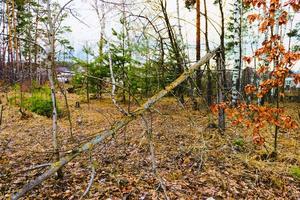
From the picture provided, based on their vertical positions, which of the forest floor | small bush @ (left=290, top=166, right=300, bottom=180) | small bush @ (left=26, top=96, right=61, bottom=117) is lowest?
small bush @ (left=290, top=166, right=300, bottom=180)

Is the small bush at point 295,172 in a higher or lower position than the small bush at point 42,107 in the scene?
lower

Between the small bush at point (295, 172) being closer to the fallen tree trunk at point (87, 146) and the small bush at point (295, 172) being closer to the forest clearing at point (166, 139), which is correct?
the forest clearing at point (166, 139)

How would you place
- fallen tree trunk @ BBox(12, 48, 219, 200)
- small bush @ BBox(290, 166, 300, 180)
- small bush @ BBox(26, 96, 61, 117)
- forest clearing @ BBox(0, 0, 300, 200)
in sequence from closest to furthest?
1. fallen tree trunk @ BBox(12, 48, 219, 200)
2. forest clearing @ BBox(0, 0, 300, 200)
3. small bush @ BBox(290, 166, 300, 180)
4. small bush @ BBox(26, 96, 61, 117)

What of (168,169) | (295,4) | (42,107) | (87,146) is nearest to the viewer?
(87,146)

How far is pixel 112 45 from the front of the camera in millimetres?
13055

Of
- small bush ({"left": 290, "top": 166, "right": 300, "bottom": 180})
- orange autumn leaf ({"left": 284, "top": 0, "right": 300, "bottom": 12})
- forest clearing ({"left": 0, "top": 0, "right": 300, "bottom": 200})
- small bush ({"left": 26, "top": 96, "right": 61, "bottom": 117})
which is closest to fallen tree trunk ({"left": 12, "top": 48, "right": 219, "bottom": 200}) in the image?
forest clearing ({"left": 0, "top": 0, "right": 300, "bottom": 200})

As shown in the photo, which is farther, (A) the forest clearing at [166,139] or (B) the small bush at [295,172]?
(B) the small bush at [295,172]

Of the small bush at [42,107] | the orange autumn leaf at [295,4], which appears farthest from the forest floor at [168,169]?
the small bush at [42,107]

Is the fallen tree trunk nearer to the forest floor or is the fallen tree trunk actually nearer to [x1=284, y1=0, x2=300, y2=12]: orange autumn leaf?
the forest floor

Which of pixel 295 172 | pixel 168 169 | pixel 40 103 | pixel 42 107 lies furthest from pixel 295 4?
pixel 40 103

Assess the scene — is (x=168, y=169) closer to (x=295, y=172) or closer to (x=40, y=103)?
(x=295, y=172)

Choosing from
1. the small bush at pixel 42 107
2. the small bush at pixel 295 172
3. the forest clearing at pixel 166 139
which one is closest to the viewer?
the forest clearing at pixel 166 139

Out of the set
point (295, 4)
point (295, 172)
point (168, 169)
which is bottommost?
point (295, 172)

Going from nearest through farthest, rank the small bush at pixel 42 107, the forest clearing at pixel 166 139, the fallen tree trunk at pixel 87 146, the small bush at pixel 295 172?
the fallen tree trunk at pixel 87 146 < the forest clearing at pixel 166 139 < the small bush at pixel 295 172 < the small bush at pixel 42 107
